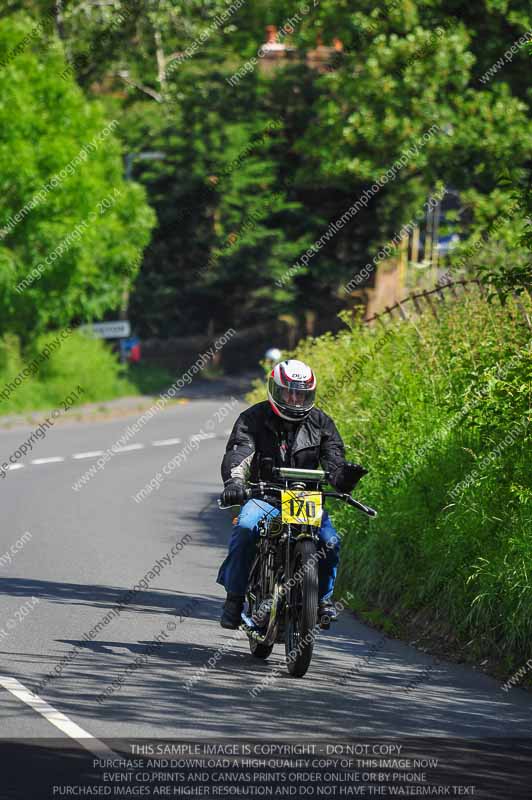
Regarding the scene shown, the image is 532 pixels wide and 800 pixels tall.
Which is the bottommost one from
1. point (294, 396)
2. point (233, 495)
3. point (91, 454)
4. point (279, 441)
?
point (91, 454)

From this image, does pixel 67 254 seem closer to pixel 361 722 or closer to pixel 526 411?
pixel 526 411

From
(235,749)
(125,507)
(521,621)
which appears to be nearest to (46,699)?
(235,749)

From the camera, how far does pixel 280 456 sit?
9398 millimetres

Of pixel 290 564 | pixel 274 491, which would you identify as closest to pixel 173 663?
pixel 290 564

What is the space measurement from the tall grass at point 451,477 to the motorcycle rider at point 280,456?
1159 mm

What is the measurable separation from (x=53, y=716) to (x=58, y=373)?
90.4 feet

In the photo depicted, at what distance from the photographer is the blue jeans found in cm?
915

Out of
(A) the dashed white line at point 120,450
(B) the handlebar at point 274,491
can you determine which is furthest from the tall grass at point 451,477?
(A) the dashed white line at point 120,450

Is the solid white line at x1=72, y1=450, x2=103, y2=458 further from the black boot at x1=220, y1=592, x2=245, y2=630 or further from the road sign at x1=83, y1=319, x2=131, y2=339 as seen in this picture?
the black boot at x1=220, y1=592, x2=245, y2=630

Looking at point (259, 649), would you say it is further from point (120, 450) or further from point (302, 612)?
point (120, 450)

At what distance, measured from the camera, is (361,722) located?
7762mm

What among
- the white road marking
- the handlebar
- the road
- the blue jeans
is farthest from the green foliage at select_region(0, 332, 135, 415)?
the handlebar

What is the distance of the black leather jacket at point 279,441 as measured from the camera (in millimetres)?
9375

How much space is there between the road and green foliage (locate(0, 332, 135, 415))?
16.2m
